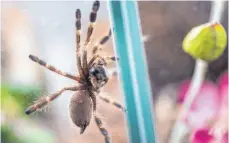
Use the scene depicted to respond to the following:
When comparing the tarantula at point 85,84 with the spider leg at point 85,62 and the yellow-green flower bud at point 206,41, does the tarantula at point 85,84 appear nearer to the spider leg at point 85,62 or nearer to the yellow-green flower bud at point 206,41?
the spider leg at point 85,62

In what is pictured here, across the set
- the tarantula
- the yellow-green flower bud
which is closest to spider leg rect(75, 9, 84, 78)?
the tarantula

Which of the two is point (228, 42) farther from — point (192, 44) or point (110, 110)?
point (110, 110)

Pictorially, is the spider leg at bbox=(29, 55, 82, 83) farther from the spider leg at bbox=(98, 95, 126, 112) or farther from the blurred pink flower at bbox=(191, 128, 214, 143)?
the blurred pink flower at bbox=(191, 128, 214, 143)

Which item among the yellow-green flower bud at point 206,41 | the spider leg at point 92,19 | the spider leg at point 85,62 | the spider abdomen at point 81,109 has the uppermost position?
the spider leg at point 92,19

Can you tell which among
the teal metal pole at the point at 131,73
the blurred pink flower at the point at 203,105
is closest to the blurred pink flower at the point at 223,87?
the blurred pink flower at the point at 203,105

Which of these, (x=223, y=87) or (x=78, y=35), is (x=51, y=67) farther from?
(x=223, y=87)

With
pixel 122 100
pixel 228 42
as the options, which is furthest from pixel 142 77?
pixel 228 42

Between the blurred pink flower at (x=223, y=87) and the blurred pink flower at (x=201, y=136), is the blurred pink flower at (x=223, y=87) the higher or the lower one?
the higher one
